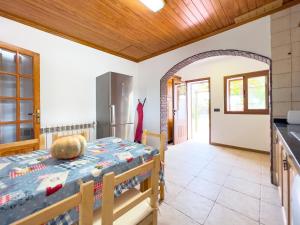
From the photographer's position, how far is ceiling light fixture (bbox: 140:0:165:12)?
1.80m

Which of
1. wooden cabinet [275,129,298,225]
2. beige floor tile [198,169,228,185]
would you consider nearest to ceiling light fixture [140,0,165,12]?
wooden cabinet [275,129,298,225]

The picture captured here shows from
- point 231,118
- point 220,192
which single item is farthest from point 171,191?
point 231,118

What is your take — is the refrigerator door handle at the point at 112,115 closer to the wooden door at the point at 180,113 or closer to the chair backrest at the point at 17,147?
the chair backrest at the point at 17,147

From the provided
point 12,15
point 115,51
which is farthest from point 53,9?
point 115,51

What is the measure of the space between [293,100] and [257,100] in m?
1.79

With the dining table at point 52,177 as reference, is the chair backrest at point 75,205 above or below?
above

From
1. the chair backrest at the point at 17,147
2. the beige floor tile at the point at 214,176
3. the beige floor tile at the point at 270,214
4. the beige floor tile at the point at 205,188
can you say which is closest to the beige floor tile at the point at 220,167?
the beige floor tile at the point at 214,176

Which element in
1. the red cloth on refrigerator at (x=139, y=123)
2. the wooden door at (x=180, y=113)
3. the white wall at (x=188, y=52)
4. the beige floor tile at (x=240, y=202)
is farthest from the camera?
Result: the wooden door at (x=180, y=113)

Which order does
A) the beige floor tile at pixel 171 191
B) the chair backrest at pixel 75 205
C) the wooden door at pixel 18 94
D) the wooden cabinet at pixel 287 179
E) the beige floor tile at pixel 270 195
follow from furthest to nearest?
the wooden door at pixel 18 94
the beige floor tile at pixel 171 191
the beige floor tile at pixel 270 195
the wooden cabinet at pixel 287 179
the chair backrest at pixel 75 205

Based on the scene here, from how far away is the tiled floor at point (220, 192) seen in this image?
4.92ft

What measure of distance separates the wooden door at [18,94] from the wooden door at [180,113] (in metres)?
3.30

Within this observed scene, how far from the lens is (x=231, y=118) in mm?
3930

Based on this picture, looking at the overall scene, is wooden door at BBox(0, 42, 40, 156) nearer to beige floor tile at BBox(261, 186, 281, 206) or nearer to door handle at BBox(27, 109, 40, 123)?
door handle at BBox(27, 109, 40, 123)

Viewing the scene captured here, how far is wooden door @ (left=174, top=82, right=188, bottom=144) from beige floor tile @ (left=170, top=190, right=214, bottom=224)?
2.51m
